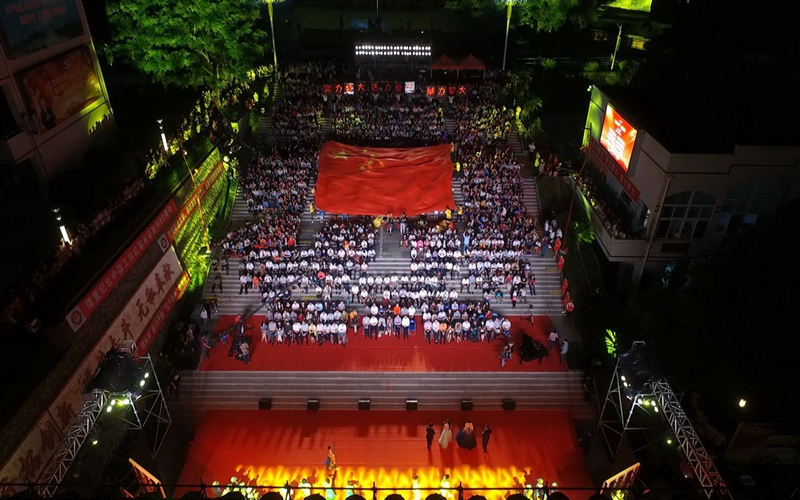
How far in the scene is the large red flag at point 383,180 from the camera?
2625 centimetres

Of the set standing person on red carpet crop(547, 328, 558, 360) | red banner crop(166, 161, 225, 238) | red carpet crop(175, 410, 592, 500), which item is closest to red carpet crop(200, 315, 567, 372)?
standing person on red carpet crop(547, 328, 558, 360)

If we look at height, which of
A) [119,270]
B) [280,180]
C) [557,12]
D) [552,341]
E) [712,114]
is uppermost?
[557,12]

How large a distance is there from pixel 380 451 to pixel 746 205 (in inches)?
727

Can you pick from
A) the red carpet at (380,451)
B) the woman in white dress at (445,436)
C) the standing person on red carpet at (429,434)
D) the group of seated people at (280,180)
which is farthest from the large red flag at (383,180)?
the woman in white dress at (445,436)

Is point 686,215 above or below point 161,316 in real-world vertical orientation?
above

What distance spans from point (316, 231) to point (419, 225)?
5.56 m

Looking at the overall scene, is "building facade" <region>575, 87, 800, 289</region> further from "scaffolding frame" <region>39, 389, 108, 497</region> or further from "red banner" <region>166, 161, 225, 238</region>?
"scaffolding frame" <region>39, 389, 108, 497</region>

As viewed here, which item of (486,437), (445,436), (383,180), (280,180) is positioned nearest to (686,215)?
(486,437)

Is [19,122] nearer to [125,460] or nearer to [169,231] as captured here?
[169,231]

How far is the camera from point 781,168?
2005 centimetres

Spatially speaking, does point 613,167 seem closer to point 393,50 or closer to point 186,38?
point 393,50

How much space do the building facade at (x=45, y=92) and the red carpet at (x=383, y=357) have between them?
37.0 feet

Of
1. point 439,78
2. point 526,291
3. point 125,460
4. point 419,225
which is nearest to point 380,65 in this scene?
point 439,78

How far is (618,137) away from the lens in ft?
79.5
